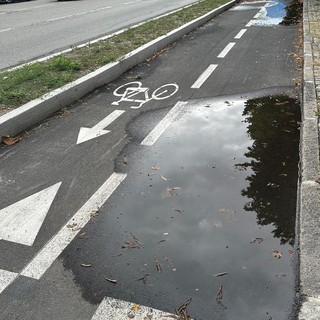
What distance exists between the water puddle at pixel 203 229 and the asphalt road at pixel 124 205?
0.01m

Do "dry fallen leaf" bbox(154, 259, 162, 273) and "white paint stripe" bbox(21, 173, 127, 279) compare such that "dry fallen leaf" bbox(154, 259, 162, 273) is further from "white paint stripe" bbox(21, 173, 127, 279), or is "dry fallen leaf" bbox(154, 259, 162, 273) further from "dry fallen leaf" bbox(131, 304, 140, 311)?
"white paint stripe" bbox(21, 173, 127, 279)

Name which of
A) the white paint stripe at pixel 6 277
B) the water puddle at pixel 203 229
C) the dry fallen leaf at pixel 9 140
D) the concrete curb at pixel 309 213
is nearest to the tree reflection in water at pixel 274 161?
the water puddle at pixel 203 229

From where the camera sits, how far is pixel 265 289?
3.10 m

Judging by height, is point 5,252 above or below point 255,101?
above

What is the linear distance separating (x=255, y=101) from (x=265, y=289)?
15.3 feet

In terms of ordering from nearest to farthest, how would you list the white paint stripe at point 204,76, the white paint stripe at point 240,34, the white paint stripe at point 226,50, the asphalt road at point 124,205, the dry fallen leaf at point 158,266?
the asphalt road at point 124,205
the dry fallen leaf at point 158,266
the white paint stripe at point 204,76
the white paint stripe at point 226,50
the white paint stripe at point 240,34

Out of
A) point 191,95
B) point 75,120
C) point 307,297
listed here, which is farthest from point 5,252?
point 191,95

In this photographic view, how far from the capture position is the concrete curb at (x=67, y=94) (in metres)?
5.86

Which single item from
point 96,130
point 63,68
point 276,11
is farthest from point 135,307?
point 276,11

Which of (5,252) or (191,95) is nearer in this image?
(5,252)

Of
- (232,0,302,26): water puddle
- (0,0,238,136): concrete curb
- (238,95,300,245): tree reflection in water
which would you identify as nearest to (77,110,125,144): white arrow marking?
(0,0,238,136): concrete curb

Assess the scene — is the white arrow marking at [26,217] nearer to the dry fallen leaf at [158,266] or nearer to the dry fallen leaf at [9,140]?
the dry fallen leaf at [158,266]

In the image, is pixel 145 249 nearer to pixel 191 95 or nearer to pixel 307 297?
pixel 307 297

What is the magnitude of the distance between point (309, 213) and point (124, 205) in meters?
1.89
